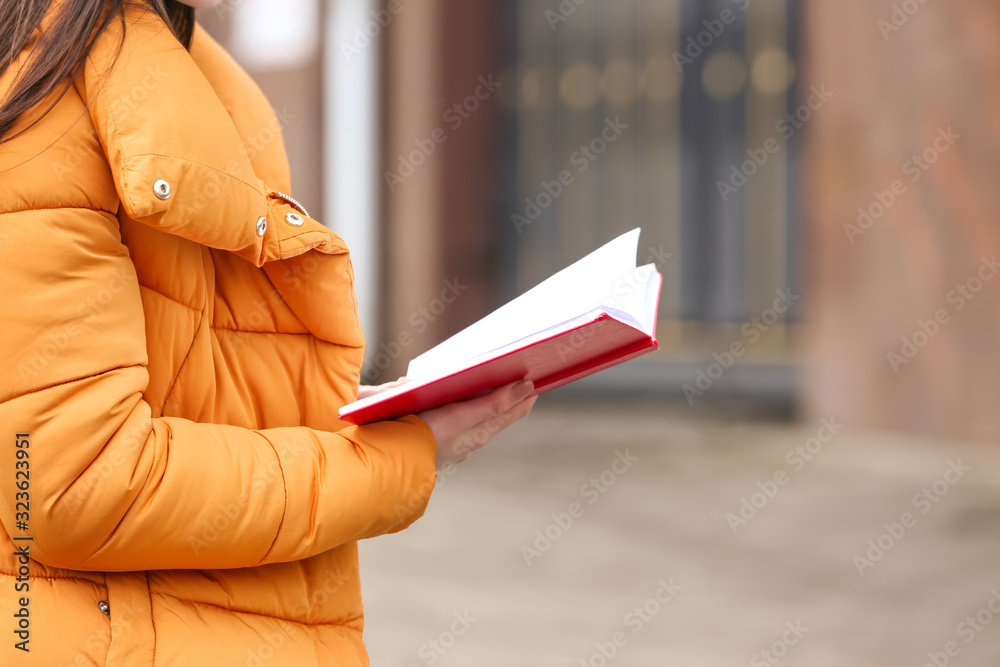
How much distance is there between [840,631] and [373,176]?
6318mm

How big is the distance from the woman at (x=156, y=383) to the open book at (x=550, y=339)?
0.06 meters

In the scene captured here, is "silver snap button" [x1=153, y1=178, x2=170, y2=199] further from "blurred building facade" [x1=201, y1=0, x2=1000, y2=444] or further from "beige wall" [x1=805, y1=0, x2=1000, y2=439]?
"blurred building facade" [x1=201, y1=0, x2=1000, y2=444]

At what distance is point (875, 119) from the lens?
20.5 feet

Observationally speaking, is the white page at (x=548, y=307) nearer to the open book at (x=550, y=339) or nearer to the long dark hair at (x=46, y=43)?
the open book at (x=550, y=339)

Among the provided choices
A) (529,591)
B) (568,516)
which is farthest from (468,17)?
(529,591)

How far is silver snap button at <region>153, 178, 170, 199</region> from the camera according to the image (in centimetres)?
77

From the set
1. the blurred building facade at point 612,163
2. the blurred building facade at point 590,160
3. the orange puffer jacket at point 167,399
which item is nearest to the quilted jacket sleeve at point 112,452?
the orange puffer jacket at point 167,399

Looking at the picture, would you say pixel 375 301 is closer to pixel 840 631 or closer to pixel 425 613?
pixel 425 613

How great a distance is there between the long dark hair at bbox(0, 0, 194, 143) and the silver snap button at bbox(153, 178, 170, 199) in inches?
4.9

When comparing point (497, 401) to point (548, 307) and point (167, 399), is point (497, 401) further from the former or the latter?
point (167, 399)

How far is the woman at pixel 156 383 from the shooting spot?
A: 0.75 metres

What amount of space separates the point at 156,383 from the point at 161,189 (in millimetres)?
198

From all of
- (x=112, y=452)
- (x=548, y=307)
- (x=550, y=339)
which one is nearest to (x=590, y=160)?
(x=548, y=307)

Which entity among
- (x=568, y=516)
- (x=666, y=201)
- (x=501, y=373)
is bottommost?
(x=568, y=516)
